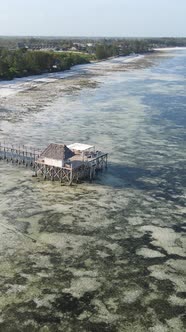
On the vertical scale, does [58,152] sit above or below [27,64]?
below

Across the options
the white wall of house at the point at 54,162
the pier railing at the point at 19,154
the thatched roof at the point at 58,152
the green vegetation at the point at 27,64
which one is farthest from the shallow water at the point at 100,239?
the green vegetation at the point at 27,64

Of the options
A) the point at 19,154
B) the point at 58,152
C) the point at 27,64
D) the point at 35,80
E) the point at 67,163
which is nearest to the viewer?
the point at 67,163

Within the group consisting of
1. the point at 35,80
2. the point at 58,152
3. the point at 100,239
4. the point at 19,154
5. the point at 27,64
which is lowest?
the point at 100,239

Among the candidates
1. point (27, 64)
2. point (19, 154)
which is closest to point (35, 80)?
point (27, 64)

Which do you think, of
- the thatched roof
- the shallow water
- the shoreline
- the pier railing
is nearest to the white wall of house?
the thatched roof

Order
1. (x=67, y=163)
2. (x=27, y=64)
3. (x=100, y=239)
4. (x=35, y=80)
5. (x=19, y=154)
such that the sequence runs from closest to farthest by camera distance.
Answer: (x=100, y=239) < (x=67, y=163) < (x=19, y=154) < (x=35, y=80) < (x=27, y=64)

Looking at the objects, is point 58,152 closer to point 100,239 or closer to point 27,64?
point 100,239

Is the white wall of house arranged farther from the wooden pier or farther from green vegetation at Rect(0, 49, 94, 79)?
green vegetation at Rect(0, 49, 94, 79)

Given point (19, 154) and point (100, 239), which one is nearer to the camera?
point (100, 239)
